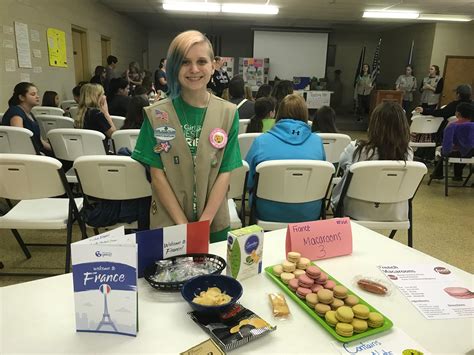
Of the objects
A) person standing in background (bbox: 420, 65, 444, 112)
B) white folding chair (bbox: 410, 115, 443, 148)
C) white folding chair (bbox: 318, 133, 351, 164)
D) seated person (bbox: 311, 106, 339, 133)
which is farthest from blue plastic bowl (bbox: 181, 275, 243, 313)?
person standing in background (bbox: 420, 65, 444, 112)

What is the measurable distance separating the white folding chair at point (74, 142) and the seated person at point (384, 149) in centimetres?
191

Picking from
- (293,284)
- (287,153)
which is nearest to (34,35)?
(287,153)

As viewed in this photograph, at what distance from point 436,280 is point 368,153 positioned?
1.39 metres

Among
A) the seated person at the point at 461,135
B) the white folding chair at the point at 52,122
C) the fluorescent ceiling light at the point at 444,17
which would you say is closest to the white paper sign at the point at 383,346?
the white folding chair at the point at 52,122

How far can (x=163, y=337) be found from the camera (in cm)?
86

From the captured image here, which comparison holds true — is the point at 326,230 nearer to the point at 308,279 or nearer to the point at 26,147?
the point at 308,279

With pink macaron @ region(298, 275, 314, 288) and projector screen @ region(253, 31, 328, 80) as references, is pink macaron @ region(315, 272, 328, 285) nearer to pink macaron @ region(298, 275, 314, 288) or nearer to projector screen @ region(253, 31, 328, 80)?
pink macaron @ region(298, 275, 314, 288)

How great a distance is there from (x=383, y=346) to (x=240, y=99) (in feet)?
12.8

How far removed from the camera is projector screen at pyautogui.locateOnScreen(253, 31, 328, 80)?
1083 centimetres

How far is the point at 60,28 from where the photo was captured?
6.34 m

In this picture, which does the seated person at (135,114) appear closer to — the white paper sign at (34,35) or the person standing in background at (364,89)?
the white paper sign at (34,35)

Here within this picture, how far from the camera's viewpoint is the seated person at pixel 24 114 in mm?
3469

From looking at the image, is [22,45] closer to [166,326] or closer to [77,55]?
[77,55]

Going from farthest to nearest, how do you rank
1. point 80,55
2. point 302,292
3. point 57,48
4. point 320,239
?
point 80,55 → point 57,48 → point 320,239 → point 302,292
